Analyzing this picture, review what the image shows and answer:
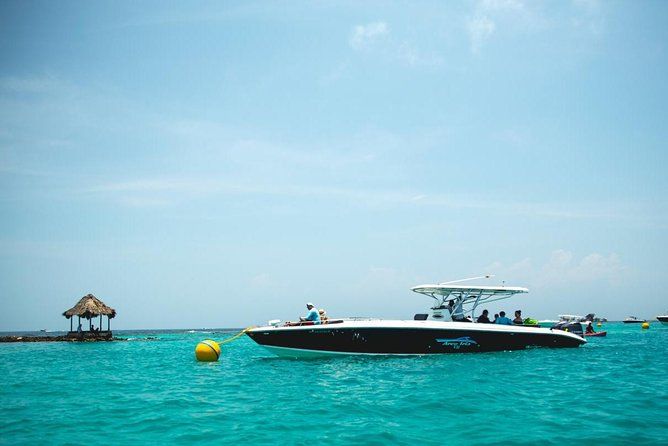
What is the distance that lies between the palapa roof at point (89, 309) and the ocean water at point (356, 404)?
112ft

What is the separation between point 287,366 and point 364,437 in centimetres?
1013

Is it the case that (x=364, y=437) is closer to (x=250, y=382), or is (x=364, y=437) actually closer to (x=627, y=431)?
(x=627, y=431)

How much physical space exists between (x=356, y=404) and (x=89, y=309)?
46.3 meters

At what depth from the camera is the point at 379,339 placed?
1927 cm

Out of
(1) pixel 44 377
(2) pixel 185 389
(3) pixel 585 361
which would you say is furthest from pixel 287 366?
(3) pixel 585 361

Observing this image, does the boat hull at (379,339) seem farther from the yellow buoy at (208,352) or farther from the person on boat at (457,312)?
the yellow buoy at (208,352)

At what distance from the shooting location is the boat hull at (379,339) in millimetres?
19219

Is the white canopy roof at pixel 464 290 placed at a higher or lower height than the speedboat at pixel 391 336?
higher

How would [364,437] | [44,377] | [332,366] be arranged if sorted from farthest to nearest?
[44,377]
[332,366]
[364,437]

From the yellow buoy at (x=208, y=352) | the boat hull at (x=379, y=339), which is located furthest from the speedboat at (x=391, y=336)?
the yellow buoy at (x=208, y=352)

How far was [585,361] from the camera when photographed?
1903cm

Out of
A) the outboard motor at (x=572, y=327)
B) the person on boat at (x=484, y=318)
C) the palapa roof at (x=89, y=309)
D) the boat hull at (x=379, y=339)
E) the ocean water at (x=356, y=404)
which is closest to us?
the ocean water at (x=356, y=404)

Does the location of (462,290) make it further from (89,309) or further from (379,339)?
(89,309)

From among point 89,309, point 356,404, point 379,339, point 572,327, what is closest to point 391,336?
point 379,339
